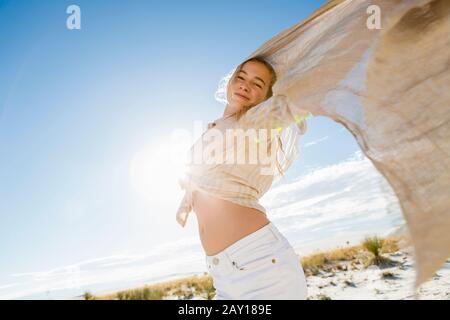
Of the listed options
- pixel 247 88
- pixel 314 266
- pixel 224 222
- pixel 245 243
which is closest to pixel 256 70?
pixel 247 88

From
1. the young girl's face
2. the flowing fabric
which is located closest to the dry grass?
the young girl's face

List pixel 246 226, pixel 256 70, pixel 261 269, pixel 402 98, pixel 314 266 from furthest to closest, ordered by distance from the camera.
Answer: pixel 314 266 < pixel 256 70 < pixel 246 226 < pixel 261 269 < pixel 402 98

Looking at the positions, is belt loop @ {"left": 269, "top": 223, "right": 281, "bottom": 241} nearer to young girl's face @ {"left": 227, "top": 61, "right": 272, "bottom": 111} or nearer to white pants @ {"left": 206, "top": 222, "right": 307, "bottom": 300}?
white pants @ {"left": 206, "top": 222, "right": 307, "bottom": 300}

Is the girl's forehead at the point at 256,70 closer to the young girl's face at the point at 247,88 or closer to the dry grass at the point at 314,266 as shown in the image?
the young girl's face at the point at 247,88

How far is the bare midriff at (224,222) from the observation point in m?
2.14

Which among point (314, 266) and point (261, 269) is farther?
point (314, 266)

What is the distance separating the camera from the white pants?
197 centimetres

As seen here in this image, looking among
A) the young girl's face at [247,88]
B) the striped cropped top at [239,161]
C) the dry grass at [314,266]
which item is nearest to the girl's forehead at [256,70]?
the young girl's face at [247,88]

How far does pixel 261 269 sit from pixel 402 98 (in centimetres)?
114

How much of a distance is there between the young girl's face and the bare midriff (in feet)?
2.69

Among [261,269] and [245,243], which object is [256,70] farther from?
[261,269]

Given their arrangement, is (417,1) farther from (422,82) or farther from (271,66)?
(271,66)

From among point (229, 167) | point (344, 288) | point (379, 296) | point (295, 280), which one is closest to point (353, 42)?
point (229, 167)

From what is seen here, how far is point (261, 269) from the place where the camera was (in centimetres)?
200
